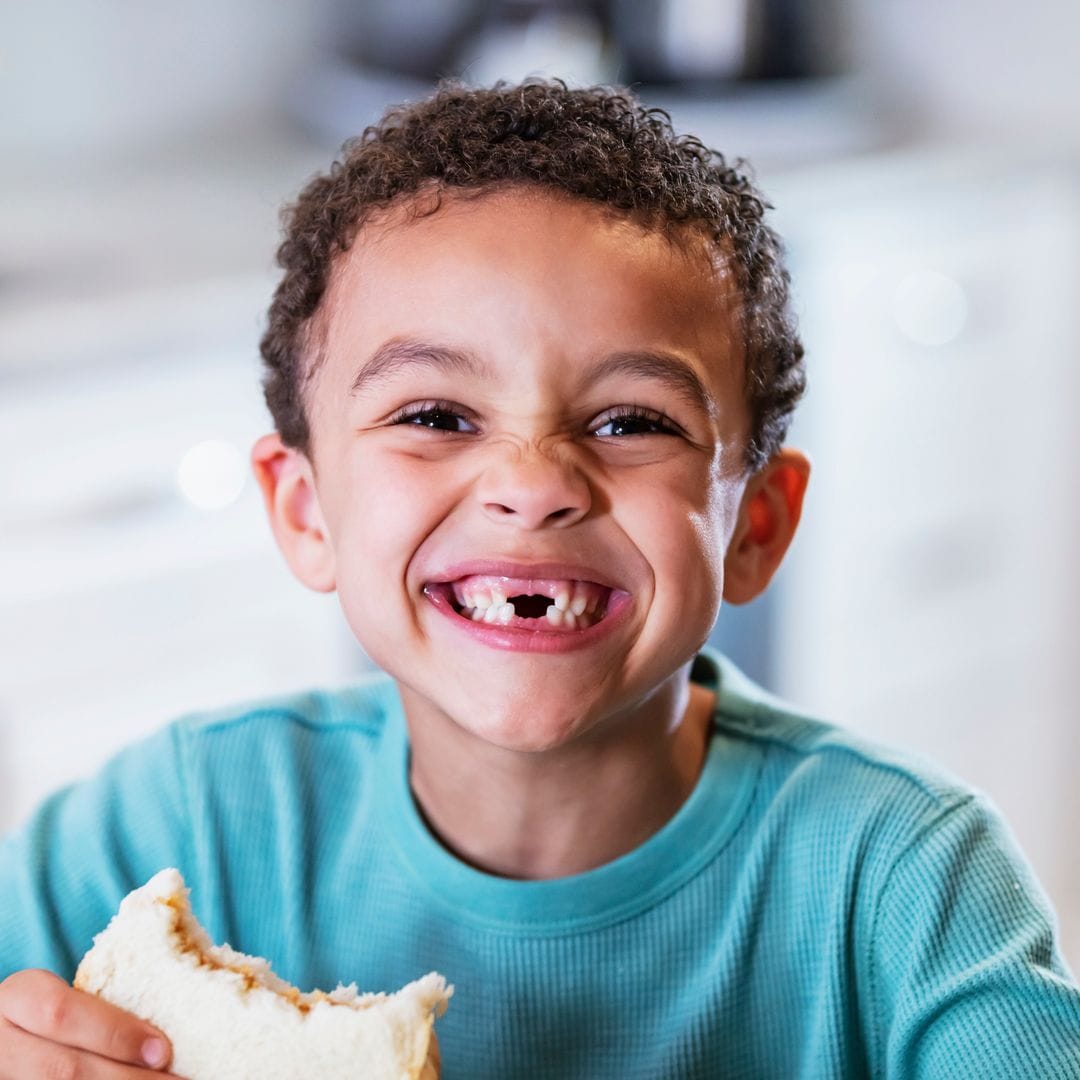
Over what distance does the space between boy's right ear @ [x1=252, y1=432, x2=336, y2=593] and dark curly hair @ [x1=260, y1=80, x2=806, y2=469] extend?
0.05 feet

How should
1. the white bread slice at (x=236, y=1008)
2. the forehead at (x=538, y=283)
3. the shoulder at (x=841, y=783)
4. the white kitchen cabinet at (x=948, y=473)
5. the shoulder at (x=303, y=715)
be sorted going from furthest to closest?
the white kitchen cabinet at (x=948, y=473) < the shoulder at (x=303, y=715) < the shoulder at (x=841, y=783) < the forehead at (x=538, y=283) < the white bread slice at (x=236, y=1008)

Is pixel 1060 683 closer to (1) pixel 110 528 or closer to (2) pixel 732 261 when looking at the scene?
(1) pixel 110 528

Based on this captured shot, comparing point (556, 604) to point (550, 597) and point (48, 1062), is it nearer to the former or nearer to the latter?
point (550, 597)

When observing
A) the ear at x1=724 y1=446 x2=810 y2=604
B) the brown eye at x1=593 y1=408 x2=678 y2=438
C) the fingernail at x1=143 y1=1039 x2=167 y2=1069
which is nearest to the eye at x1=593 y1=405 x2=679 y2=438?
the brown eye at x1=593 y1=408 x2=678 y2=438

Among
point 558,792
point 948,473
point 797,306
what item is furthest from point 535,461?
point 948,473

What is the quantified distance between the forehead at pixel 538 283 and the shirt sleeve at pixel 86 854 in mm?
316

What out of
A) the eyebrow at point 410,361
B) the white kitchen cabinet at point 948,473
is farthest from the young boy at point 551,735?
the white kitchen cabinet at point 948,473

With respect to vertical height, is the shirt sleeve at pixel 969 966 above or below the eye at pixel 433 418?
below

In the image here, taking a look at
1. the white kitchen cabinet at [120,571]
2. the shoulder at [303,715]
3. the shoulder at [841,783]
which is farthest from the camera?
the white kitchen cabinet at [120,571]

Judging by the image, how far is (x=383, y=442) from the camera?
0.92 m

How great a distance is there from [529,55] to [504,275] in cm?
144

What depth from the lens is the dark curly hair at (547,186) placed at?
910mm

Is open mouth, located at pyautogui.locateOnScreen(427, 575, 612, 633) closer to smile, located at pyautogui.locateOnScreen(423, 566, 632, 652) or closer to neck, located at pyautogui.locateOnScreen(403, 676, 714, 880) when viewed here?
smile, located at pyautogui.locateOnScreen(423, 566, 632, 652)

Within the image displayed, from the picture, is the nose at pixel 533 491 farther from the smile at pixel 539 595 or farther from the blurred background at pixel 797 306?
the blurred background at pixel 797 306
